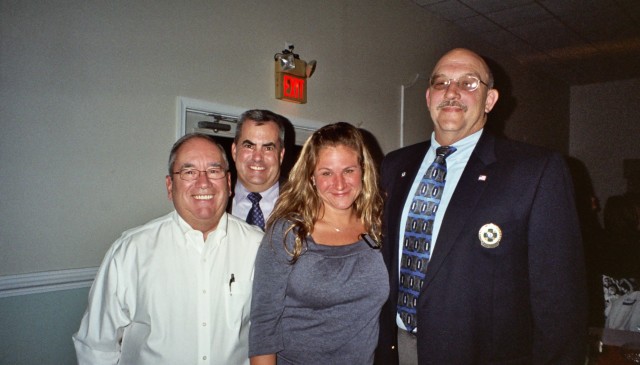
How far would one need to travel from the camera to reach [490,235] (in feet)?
5.58

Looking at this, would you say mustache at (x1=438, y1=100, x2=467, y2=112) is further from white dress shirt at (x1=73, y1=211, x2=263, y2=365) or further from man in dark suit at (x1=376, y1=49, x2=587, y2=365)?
white dress shirt at (x1=73, y1=211, x2=263, y2=365)

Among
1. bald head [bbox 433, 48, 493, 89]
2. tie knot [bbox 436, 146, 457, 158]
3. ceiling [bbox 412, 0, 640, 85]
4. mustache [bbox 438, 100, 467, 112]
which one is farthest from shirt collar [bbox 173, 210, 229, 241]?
ceiling [bbox 412, 0, 640, 85]

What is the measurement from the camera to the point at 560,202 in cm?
166

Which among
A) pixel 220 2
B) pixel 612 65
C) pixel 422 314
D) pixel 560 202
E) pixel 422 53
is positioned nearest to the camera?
pixel 560 202

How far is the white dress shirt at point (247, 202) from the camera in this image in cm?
274

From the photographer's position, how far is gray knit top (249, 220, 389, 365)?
182cm

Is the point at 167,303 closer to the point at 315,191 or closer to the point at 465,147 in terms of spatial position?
the point at 315,191

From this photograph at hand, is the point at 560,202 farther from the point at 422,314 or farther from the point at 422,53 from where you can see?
the point at 422,53

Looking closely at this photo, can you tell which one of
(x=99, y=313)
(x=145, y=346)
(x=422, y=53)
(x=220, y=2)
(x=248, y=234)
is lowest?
(x=145, y=346)

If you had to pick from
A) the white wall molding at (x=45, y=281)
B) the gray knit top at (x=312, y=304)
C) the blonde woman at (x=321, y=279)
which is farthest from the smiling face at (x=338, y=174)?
the white wall molding at (x=45, y=281)

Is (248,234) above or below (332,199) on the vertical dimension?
below

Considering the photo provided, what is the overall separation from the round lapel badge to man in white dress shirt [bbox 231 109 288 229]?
1.42 m

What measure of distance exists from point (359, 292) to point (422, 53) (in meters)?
4.26

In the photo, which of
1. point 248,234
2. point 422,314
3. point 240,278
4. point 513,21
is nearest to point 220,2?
point 248,234
